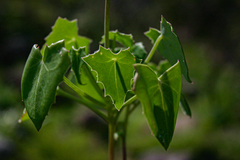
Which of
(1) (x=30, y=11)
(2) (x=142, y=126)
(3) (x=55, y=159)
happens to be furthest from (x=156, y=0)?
(3) (x=55, y=159)

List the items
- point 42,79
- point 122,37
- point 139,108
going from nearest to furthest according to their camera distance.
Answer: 1. point 42,79
2. point 122,37
3. point 139,108

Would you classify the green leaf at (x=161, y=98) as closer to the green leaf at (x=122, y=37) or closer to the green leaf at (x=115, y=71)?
the green leaf at (x=115, y=71)

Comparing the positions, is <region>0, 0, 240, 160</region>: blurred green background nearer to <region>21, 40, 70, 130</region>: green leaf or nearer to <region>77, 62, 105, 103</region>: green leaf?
<region>77, 62, 105, 103</region>: green leaf

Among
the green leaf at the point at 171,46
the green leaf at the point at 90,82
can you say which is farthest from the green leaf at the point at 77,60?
the green leaf at the point at 171,46

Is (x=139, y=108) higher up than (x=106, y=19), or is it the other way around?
(x=106, y=19)

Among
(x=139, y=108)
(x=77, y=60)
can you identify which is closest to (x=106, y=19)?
(x=77, y=60)

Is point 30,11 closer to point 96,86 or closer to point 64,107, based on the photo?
point 64,107

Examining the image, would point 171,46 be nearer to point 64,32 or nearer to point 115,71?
point 115,71
